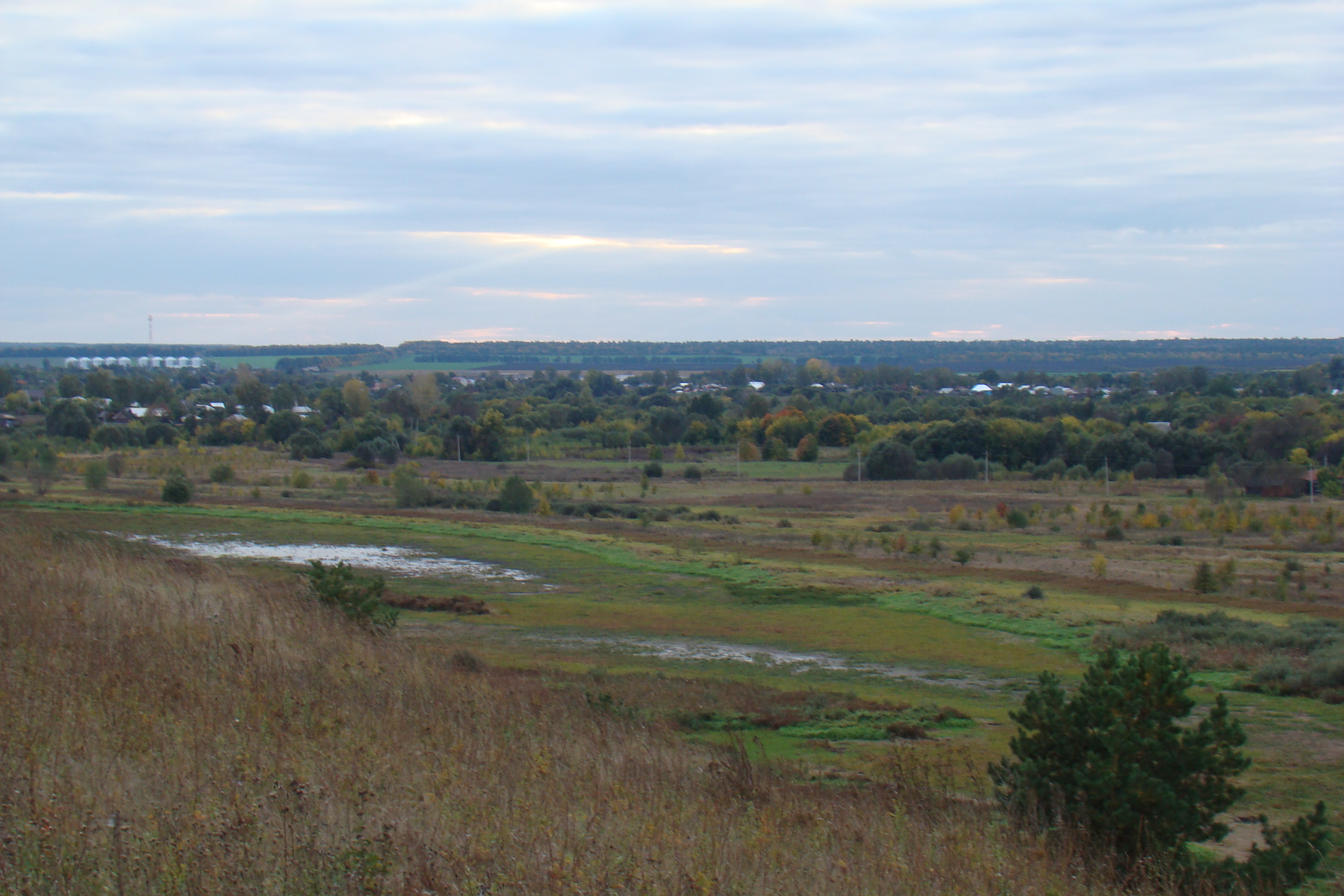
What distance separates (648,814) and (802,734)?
664cm

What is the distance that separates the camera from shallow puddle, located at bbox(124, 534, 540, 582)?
93.9ft

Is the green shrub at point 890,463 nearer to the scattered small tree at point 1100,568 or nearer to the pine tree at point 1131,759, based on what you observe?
the scattered small tree at point 1100,568

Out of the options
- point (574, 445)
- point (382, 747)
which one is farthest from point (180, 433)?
point (382, 747)

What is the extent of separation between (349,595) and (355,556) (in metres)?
18.7

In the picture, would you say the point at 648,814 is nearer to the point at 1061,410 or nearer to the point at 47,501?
the point at 47,501

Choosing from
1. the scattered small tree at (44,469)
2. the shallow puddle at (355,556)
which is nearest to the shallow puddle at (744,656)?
the shallow puddle at (355,556)

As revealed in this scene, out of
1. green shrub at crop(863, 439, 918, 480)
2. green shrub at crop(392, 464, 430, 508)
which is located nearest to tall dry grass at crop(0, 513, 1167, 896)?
green shrub at crop(392, 464, 430, 508)

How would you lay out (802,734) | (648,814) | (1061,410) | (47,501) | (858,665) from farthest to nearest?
(1061,410) → (47,501) → (858,665) → (802,734) → (648,814)

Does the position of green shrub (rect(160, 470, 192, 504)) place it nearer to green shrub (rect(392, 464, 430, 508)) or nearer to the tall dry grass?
green shrub (rect(392, 464, 430, 508))

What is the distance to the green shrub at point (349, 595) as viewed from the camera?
44.6 ft

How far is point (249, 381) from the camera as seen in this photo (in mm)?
132000

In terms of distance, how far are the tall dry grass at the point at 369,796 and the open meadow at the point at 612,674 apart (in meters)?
0.03

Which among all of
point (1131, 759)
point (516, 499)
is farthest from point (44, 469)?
point (1131, 759)

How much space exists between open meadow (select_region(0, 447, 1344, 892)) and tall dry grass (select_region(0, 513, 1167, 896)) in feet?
0.09
